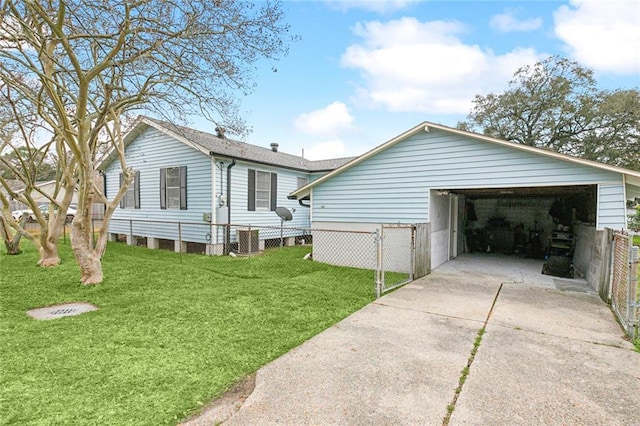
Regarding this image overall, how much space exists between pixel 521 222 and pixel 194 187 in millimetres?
13034

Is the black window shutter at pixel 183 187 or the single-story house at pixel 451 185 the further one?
the black window shutter at pixel 183 187

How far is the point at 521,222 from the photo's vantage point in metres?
13.0

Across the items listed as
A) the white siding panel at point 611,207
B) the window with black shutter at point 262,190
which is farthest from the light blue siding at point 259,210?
the white siding panel at point 611,207

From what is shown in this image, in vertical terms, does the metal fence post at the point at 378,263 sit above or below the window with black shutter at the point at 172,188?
below

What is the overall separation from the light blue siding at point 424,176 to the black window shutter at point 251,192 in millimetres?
3023

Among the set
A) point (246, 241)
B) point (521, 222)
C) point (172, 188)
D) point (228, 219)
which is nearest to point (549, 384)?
point (246, 241)

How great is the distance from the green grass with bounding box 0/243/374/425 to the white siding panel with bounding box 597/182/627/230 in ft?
15.8

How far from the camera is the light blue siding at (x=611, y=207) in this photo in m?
5.96

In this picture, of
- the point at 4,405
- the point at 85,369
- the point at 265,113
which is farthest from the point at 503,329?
the point at 265,113

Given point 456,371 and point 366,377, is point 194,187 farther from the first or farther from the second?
point 456,371

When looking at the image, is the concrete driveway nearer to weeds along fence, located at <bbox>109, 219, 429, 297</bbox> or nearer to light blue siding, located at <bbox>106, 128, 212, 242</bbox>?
weeds along fence, located at <bbox>109, 219, 429, 297</bbox>

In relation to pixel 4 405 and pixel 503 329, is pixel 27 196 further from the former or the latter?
pixel 503 329

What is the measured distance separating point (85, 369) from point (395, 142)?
24.6 feet

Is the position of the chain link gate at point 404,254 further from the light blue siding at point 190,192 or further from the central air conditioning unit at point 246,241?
the light blue siding at point 190,192
